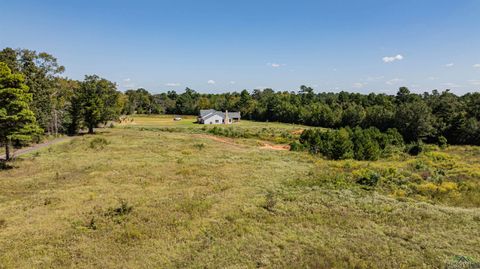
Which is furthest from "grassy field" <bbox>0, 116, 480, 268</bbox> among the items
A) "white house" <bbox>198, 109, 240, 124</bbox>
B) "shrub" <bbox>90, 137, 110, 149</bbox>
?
"white house" <bbox>198, 109, 240, 124</bbox>

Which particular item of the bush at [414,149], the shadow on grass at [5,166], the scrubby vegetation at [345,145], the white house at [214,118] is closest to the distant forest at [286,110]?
the shadow on grass at [5,166]

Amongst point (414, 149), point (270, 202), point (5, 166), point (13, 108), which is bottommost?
point (414, 149)

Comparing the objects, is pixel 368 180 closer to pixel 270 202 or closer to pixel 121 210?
pixel 270 202

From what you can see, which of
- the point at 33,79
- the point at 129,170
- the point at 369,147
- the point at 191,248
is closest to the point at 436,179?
the point at 369,147

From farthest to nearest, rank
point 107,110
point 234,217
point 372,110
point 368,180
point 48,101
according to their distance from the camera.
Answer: point 372,110 → point 107,110 → point 48,101 → point 368,180 → point 234,217

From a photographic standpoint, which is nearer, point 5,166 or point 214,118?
point 5,166

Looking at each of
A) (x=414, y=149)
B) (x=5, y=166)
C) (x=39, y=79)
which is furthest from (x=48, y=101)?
(x=414, y=149)

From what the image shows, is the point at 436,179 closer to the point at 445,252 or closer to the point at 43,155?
A: the point at 445,252

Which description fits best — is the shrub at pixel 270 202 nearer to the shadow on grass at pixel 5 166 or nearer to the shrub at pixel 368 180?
the shrub at pixel 368 180
